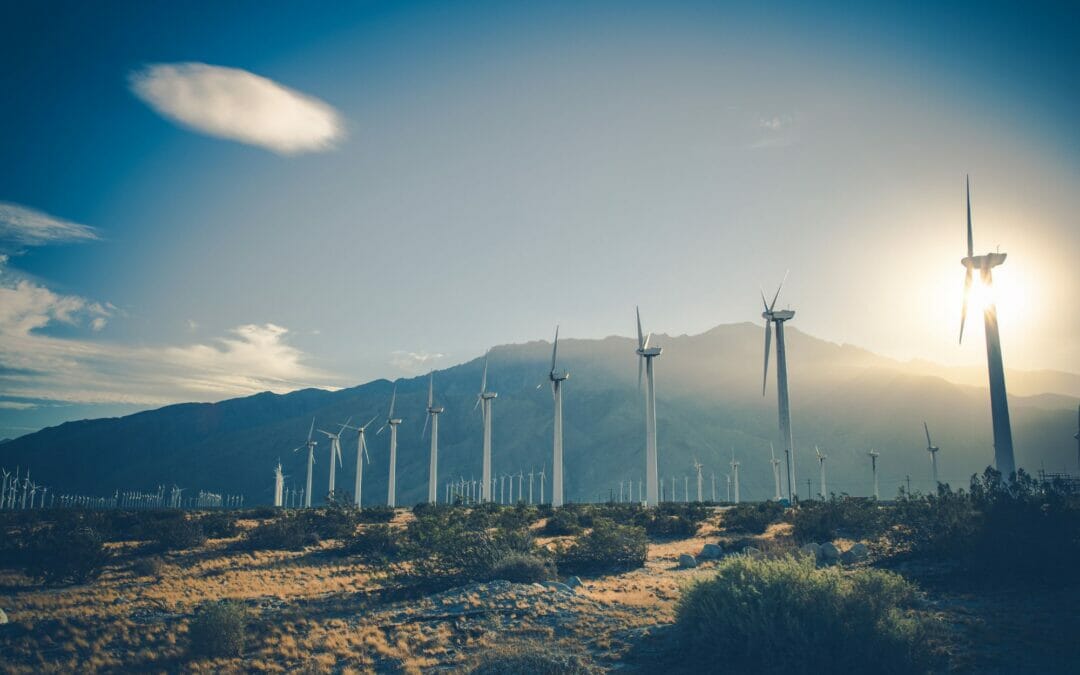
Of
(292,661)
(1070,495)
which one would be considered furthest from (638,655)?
(1070,495)

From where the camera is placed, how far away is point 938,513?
25.2 m

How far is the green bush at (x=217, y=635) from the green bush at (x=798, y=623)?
44.3ft

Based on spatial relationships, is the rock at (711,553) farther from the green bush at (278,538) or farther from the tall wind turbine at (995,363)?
the green bush at (278,538)

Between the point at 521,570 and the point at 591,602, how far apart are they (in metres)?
4.06

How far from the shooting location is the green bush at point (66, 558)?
101 feet

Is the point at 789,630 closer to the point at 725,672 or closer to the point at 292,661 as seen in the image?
the point at 725,672

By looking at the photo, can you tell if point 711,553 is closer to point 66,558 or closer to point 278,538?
point 278,538

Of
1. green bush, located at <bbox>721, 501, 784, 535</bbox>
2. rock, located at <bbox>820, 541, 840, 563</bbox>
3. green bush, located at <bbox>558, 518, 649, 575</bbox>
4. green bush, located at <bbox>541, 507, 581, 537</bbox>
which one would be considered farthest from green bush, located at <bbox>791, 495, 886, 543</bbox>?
green bush, located at <bbox>541, 507, 581, 537</bbox>

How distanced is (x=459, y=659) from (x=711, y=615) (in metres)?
6.87

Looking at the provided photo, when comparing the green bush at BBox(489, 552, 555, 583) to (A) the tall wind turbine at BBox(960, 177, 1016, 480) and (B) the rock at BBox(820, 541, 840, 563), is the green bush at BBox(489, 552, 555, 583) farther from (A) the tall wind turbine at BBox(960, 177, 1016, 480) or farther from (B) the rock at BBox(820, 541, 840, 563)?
(A) the tall wind turbine at BBox(960, 177, 1016, 480)

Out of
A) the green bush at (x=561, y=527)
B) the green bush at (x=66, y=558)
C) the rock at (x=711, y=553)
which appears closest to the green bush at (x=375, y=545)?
the green bush at (x=561, y=527)

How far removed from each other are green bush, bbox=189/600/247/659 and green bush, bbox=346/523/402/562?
55.0ft

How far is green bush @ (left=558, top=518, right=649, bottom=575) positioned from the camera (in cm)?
2912

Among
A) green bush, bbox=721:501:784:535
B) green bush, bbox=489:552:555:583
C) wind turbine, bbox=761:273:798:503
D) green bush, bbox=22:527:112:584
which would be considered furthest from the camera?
wind turbine, bbox=761:273:798:503
